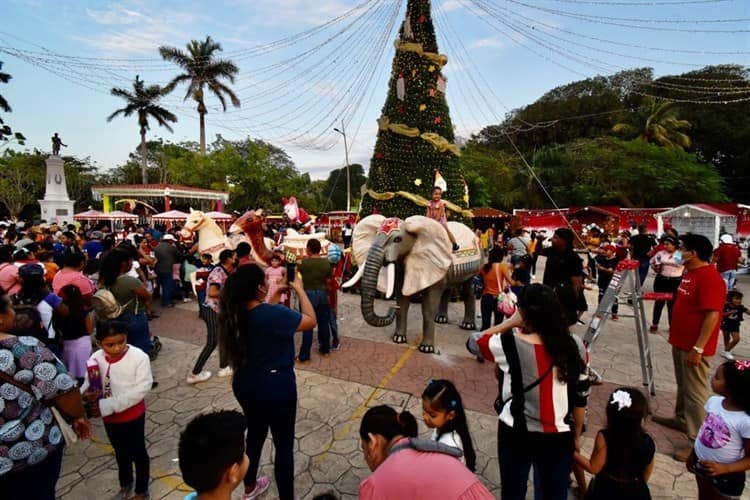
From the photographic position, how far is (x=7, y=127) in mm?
9500

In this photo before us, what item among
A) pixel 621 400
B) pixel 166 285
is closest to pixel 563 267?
pixel 621 400

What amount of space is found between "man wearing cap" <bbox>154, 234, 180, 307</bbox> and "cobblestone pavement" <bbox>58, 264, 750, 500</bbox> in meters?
1.27

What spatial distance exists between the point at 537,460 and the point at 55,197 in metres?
25.1

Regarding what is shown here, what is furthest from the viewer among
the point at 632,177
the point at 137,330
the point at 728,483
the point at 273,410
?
the point at 632,177

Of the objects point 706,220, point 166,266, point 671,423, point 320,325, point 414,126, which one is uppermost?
point 414,126

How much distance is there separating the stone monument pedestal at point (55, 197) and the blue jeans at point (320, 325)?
20.6 meters

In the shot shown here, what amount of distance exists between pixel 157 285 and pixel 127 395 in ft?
24.5

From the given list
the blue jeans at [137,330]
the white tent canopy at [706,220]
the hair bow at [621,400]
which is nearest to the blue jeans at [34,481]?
the blue jeans at [137,330]

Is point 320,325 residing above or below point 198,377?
above

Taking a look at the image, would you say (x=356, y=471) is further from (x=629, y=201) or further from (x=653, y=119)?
(x=653, y=119)

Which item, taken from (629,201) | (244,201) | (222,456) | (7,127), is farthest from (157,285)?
(629,201)

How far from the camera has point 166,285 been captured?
27.5 feet

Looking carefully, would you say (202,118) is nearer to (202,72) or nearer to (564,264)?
(202,72)

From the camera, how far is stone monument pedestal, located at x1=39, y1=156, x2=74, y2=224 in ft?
64.0
